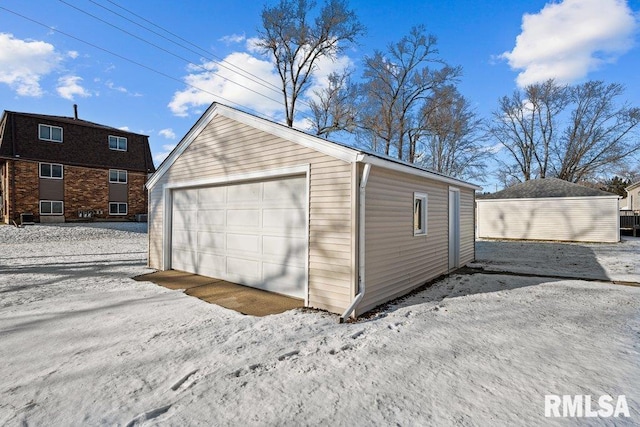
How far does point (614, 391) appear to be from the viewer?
8.76 feet

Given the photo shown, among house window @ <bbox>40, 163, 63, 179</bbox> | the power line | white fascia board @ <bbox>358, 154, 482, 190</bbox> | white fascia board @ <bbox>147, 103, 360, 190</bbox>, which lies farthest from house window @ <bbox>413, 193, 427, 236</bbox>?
house window @ <bbox>40, 163, 63, 179</bbox>

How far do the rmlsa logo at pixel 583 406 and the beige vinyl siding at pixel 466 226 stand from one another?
6.96 metres

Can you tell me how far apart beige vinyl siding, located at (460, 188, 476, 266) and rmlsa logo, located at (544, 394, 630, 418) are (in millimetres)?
6961

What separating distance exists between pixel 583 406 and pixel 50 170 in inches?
972

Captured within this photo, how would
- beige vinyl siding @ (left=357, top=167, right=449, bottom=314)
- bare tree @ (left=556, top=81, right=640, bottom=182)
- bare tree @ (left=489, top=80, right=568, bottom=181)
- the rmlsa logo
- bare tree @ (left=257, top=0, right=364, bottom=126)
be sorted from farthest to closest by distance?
bare tree @ (left=489, top=80, right=568, bottom=181) → bare tree @ (left=556, top=81, right=640, bottom=182) → bare tree @ (left=257, top=0, right=364, bottom=126) → beige vinyl siding @ (left=357, top=167, right=449, bottom=314) → the rmlsa logo

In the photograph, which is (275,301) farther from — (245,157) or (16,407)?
(16,407)

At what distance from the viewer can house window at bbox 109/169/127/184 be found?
21.0m

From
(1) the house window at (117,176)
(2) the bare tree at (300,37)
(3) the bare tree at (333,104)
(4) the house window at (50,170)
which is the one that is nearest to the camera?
(4) the house window at (50,170)

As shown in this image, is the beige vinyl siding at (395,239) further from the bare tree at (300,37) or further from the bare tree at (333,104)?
the bare tree at (333,104)

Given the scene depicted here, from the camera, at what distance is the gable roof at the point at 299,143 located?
186 inches

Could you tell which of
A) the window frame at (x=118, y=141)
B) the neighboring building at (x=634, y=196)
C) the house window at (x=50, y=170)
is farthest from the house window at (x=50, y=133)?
the neighboring building at (x=634, y=196)

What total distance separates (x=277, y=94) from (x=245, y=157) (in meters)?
15.0

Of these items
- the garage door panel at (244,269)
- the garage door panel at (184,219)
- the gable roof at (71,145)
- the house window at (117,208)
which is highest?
the gable roof at (71,145)

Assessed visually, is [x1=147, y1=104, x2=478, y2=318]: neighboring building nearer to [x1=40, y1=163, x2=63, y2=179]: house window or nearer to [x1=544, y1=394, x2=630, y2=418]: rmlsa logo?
[x1=544, y1=394, x2=630, y2=418]: rmlsa logo
